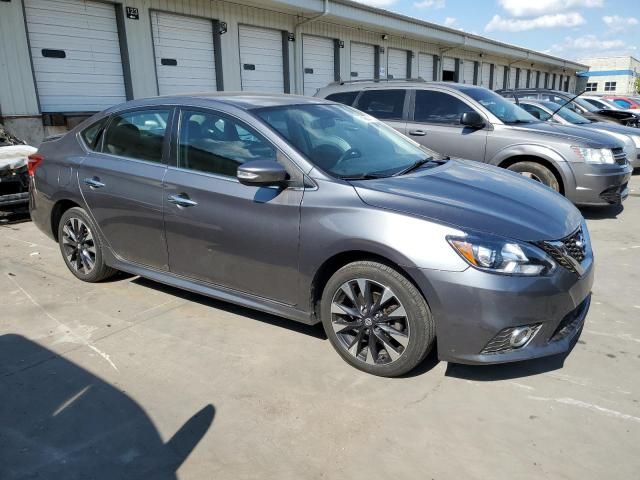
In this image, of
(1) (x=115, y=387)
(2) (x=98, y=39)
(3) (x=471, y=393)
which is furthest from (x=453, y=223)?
(2) (x=98, y=39)

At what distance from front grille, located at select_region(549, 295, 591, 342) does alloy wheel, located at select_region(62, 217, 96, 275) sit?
12.3ft

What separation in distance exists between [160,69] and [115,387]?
1034 cm

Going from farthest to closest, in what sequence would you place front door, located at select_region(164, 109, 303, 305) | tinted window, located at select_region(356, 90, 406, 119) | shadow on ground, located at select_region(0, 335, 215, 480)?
tinted window, located at select_region(356, 90, 406, 119), front door, located at select_region(164, 109, 303, 305), shadow on ground, located at select_region(0, 335, 215, 480)

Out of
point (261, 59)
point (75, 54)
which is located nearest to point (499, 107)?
point (75, 54)

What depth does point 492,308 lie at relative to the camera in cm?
270

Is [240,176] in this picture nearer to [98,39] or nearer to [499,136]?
[499,136]

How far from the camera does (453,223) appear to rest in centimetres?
280

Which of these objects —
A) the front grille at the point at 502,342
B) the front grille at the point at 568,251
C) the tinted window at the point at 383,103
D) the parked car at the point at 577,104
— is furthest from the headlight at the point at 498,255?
the parked car at the point at 577,104

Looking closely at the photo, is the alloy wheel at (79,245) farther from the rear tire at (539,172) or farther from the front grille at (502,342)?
the rear tire at (539,172)

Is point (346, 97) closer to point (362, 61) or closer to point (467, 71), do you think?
point (362, 61)

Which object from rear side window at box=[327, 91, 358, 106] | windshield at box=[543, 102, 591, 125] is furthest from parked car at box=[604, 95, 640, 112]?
rear side window at box=[327, 91, 358, 106]

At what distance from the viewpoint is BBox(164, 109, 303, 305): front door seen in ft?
10.8

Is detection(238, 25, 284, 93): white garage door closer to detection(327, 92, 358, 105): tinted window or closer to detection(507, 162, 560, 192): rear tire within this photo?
detection(327, 92, 358, 105): tinted window

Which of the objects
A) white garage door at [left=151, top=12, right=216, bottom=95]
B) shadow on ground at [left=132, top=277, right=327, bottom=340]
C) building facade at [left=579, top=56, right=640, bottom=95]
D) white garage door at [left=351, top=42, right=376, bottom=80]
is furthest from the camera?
building facade at [left=579, top=56, right=640, bottom=95]
